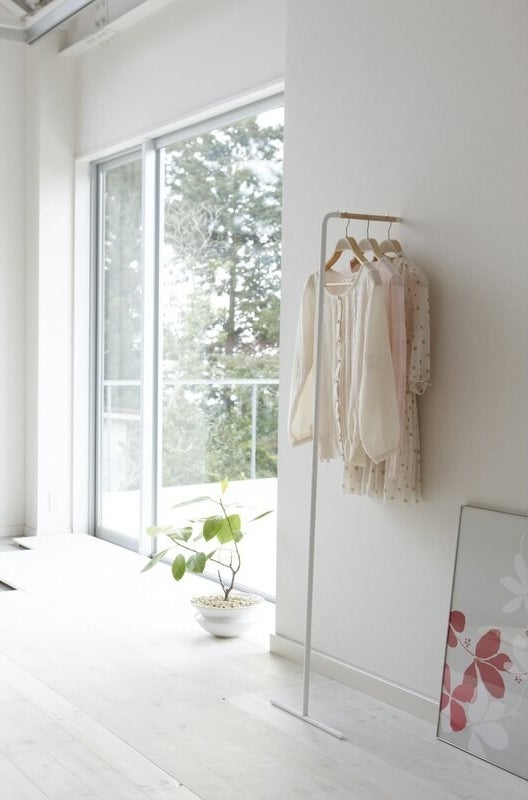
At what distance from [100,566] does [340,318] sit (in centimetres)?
263

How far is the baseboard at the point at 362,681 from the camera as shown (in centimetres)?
316

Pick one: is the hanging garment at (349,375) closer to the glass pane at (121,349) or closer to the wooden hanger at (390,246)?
the wooden hanger at (390,246)

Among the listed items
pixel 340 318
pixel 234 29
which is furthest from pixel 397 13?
pixel 234 29

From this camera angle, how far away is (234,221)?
4988mm

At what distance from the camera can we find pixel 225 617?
13.1ft

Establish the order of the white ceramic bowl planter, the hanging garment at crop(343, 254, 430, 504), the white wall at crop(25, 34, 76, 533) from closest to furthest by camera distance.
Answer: the hanging garment at crop(343, 254, 430, 504) → the white ceramic bowl planter → the white wall at crop(25, 34, 76, 533)

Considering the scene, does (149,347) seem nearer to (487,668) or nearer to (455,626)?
(455,626)

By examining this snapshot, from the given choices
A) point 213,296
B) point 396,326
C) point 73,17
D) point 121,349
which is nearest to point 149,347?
point 121,349

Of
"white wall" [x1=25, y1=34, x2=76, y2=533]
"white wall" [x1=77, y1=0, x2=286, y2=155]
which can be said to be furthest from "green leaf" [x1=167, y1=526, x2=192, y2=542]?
"white wall" [x1=25, y1=34, x2=76, y2=533]

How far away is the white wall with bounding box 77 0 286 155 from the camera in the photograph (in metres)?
4.57

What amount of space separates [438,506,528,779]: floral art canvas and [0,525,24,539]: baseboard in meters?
3.94

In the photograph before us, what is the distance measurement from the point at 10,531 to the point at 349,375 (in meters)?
3.74

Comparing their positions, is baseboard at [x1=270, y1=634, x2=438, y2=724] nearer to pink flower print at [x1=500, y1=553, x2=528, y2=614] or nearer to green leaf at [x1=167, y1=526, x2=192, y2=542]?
pink flower print at [x1=500, y1=553, x2=528, y2=614]

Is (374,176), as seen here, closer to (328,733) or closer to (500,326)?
(500,326)
